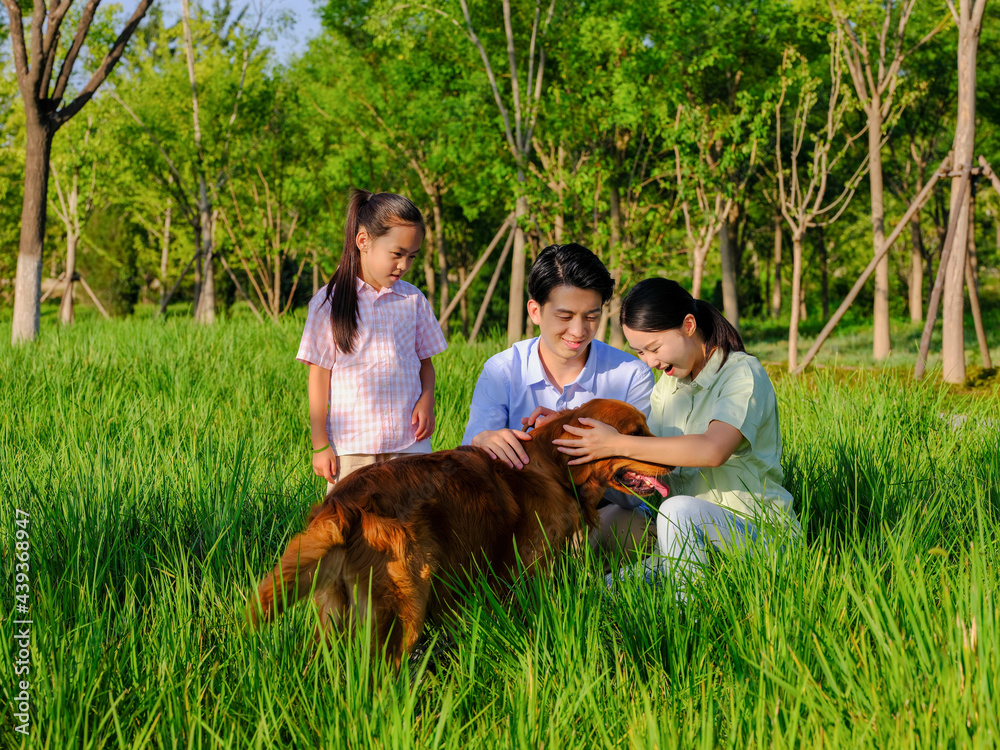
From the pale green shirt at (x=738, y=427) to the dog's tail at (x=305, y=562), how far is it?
1.43 m

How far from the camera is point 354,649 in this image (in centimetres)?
186

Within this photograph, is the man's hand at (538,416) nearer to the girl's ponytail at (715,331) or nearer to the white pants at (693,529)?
the white pants at (693,529)

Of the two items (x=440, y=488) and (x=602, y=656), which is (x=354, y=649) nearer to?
(x=440, y=488)

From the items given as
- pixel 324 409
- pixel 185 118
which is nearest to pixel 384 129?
pixel 185 118

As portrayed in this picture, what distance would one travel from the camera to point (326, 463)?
323cm

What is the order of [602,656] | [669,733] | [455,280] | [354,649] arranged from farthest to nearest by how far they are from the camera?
[455,280] < [602,656] < [354,649] < [669,733]

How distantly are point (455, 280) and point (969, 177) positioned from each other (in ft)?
71.4

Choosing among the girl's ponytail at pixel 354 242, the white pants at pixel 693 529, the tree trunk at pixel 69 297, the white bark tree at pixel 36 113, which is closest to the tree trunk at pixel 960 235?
the white pants at pixel 693 529

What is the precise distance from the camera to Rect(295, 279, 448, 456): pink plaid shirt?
322cm

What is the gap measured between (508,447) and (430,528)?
511 mm

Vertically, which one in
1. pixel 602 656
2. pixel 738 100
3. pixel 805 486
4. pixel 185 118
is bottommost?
pixel 602 656

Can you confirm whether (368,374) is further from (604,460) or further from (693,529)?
(693,529)

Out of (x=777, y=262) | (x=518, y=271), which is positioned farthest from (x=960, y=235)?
(x=777, y=262)

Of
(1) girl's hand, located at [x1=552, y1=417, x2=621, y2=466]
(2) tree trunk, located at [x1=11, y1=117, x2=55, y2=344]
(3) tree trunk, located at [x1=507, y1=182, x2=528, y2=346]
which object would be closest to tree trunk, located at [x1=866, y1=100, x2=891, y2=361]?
(3) tree trunk, located at [x1=507, y1=182, x2=528, y2=346]
